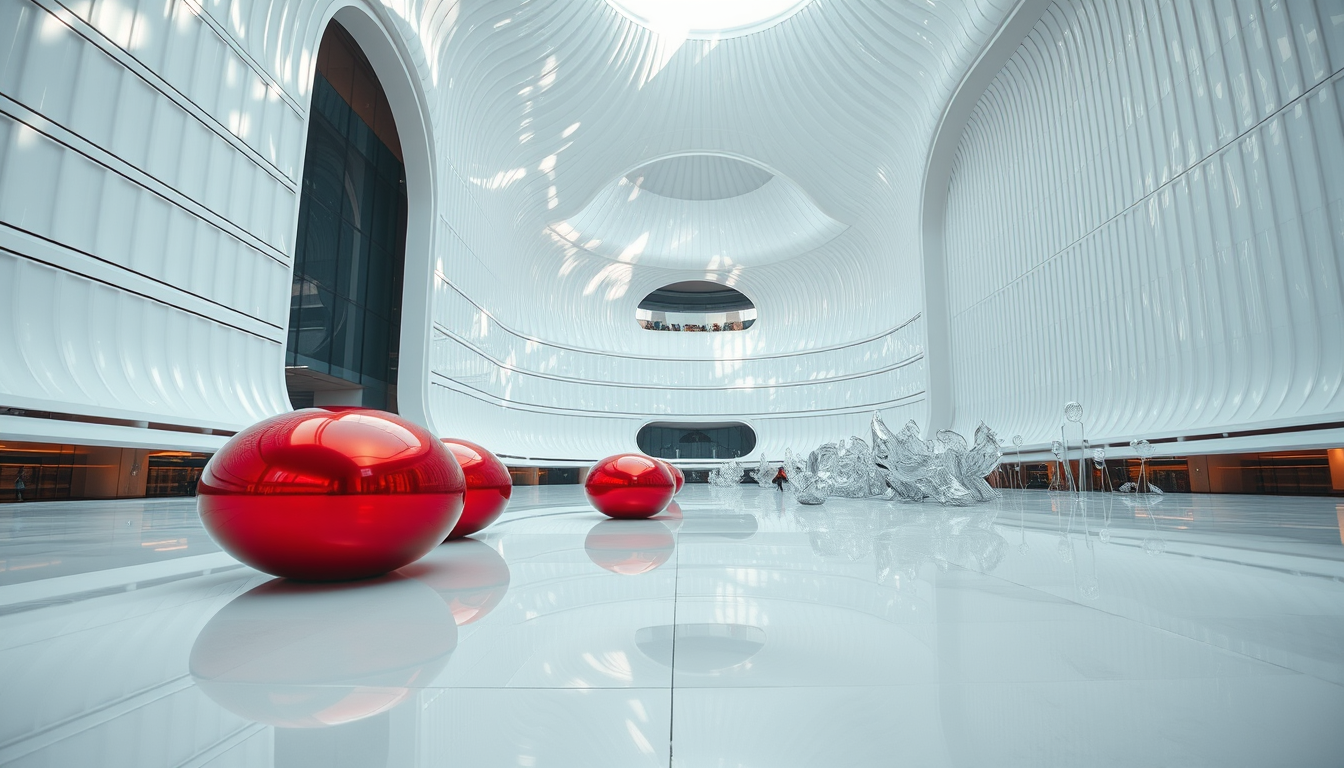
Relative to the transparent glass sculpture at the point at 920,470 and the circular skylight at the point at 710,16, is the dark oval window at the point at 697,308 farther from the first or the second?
the transparent glass sculpture at the point at 920,470

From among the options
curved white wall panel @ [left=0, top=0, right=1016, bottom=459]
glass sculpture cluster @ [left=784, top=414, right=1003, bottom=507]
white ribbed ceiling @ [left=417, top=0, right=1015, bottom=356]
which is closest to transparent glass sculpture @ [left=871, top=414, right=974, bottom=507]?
glass sculpture cluster @ [left=784, top=414, right=1003, bottom=507]

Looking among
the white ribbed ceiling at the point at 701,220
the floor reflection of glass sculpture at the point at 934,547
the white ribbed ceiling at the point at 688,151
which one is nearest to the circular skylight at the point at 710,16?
the white ribbed ceiling at the point at 688,151

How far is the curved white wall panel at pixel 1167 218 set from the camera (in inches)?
320

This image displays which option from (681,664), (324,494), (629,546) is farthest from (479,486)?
(681,664)

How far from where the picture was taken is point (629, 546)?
4.05 meters

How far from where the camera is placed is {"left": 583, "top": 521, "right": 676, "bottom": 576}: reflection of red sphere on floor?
3.23m

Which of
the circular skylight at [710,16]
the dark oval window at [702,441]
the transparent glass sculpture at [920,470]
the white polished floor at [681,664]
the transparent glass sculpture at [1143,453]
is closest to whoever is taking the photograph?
the white polished floor at [681,664]

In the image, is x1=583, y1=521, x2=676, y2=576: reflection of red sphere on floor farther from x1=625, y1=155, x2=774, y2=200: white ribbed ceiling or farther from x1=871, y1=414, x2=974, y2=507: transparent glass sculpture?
x1=625, y1=155, x2=774, y2=200: white ribbed ceiling

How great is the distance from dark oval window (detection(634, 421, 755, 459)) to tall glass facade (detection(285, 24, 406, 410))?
18.6 meters

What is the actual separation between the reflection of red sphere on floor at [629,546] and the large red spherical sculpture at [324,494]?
952 millimetres

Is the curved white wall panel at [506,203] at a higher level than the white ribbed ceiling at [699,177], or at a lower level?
lower

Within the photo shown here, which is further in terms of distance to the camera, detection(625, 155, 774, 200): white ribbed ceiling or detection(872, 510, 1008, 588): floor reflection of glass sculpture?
detection(625, 155, 774, 200): white ribbed ceiling

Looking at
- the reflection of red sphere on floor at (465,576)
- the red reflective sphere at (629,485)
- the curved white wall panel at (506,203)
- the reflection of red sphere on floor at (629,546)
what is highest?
the curved white wall panel at (506,203)

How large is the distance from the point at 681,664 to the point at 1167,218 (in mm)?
12378
